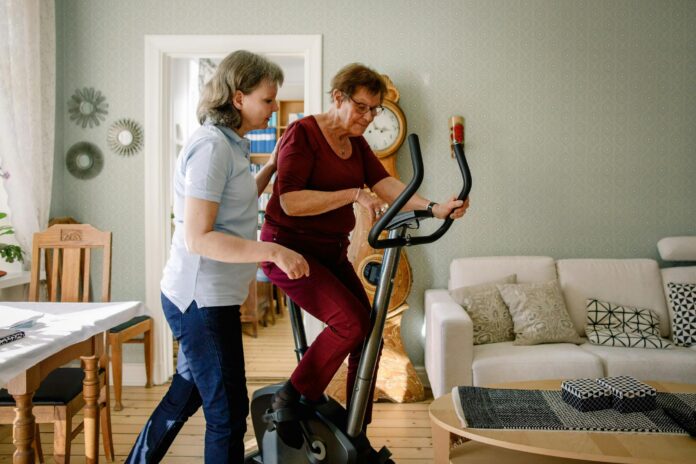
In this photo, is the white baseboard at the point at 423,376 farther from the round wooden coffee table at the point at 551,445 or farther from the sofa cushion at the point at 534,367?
the round wooden coffee table at the point at 551,445

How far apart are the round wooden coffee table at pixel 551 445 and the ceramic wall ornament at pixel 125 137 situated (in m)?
2.61

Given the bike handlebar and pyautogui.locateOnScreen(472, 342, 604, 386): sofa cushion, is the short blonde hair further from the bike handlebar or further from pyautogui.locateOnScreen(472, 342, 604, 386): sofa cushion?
pyautogui.locateOnScreen(472, 342, 604, 386): sofa cushion

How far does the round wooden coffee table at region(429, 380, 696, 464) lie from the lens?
1.45m

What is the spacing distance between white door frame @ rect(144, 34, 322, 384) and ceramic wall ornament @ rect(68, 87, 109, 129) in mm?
313

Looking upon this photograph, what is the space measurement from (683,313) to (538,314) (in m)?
0.85

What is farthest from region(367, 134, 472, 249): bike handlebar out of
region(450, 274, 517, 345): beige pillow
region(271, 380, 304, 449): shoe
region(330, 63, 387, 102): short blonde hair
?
region(450, 274, 517, 345): beige pillow

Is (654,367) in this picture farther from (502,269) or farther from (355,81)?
(355,81)

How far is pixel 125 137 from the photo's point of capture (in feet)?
11.1

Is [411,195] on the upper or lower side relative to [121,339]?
upper

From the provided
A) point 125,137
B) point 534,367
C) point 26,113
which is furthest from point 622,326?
point 26,113

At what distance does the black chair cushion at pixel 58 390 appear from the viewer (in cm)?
180

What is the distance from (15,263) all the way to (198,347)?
2.19 metres

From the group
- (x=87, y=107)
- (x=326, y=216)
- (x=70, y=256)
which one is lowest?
(x=70, y=256)

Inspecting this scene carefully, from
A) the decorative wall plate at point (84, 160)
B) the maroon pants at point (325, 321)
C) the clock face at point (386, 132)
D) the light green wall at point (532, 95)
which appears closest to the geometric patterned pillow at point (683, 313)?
the light green wall at point (532, 95)
